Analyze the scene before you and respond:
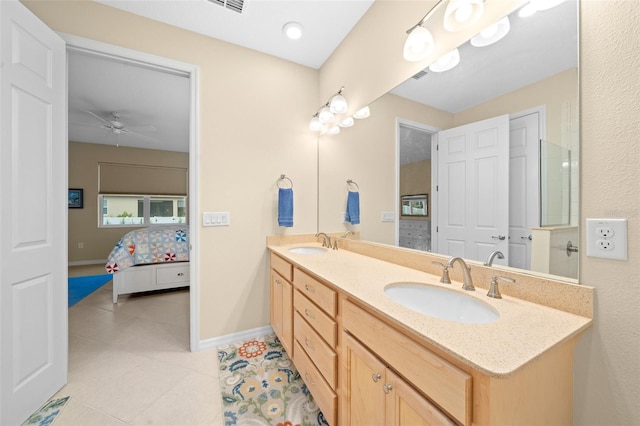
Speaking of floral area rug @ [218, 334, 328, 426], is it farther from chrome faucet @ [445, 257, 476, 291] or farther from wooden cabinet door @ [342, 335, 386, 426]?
chrome faucet @ [445, 257, 476, 291]

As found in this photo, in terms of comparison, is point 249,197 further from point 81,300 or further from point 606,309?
point 81,300

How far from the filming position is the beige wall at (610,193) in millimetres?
680

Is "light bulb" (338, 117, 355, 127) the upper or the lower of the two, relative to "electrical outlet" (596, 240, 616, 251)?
upper

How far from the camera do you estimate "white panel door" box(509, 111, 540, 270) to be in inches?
36.3

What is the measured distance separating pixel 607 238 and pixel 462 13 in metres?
1.02

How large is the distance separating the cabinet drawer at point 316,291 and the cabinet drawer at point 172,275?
99.3 inches

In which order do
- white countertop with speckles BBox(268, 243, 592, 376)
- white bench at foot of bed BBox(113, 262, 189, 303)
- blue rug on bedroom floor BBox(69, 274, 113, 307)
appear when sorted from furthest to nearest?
blue rug on bedroom floor BBox(69, 274, 113, 307)
white bench at foot of bed BBox(113, 262, 189, 303)
white countertop with speckles BBox(268, 243, 592, 376)

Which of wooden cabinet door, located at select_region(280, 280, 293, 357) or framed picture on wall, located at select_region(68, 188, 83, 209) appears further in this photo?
framed picture on wall, located at select_region(68, 188, 83, 209)

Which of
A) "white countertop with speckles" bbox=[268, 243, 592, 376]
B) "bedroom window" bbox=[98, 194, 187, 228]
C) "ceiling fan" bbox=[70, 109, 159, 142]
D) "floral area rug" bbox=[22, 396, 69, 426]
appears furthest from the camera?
"bedroom window" bbox=[98, 194, 187, 228]

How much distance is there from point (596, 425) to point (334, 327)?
87cm

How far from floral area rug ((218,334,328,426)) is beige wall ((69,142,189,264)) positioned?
518cm

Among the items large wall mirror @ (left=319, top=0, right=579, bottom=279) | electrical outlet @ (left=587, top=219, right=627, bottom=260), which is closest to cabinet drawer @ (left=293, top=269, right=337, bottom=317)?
large wall mirror @ (left=319, top=0, right=579, bottom=279)

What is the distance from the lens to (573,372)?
778 mm

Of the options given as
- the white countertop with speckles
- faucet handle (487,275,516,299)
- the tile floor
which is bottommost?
the tile floor
